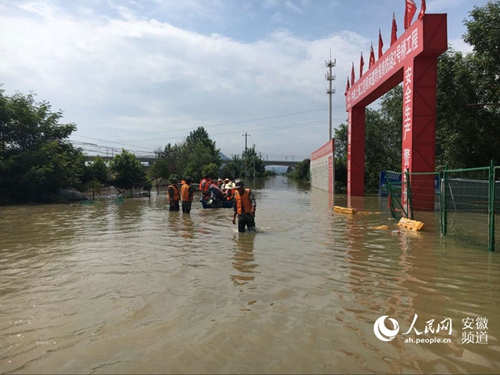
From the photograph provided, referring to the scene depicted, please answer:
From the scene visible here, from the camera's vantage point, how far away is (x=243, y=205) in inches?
387

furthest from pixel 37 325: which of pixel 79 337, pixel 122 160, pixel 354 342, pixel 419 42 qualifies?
pixel 122 160

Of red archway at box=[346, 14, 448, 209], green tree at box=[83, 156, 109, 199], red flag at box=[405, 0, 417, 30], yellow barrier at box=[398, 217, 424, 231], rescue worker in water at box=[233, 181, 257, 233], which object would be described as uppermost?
red flag at box=[405, 0, 417, 30]

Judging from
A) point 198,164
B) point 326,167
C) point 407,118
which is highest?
point 407,118

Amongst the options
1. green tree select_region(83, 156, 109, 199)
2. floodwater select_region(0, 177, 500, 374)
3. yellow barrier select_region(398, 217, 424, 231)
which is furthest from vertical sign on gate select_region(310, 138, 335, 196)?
floodwater select_region(0, 177, 500, 374)

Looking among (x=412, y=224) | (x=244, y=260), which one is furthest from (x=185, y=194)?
(x=412, y=224)

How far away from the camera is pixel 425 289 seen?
5.18 m

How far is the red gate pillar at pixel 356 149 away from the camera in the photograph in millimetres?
26156

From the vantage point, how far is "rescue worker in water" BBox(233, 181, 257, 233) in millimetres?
9680

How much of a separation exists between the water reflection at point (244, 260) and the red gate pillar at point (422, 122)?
906 centimetres

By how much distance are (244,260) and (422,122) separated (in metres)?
11.6

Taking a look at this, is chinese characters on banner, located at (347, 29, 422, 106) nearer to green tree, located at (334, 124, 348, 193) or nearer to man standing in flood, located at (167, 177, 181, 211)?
man standing in flood, located at (167, 177, 181, 211)

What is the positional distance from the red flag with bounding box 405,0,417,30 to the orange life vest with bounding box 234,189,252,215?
1128 centimetres

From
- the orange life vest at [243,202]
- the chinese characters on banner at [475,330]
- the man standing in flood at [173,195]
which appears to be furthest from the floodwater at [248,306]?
the man standing in flood at [173,195]

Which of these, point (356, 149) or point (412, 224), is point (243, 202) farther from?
point (356, 149)
